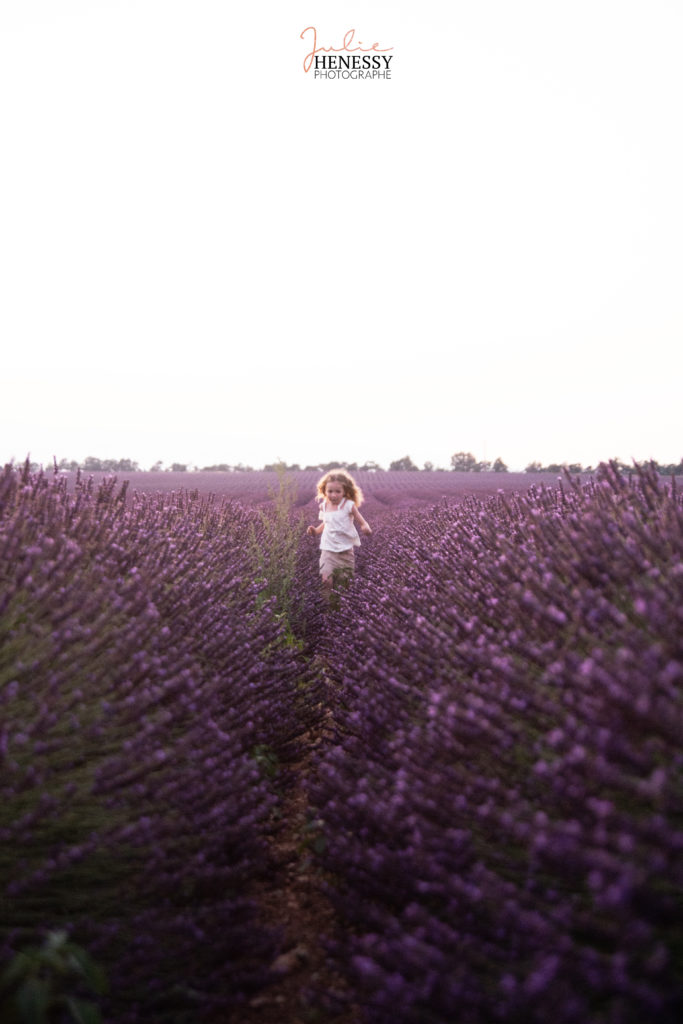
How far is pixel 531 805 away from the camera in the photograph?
5.30 feet

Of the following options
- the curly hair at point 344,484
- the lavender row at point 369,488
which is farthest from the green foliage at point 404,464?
the curly hair at point 344,484

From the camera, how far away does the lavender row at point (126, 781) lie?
5.64 feet

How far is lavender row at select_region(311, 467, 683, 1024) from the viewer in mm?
1241

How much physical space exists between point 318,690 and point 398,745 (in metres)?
1.62

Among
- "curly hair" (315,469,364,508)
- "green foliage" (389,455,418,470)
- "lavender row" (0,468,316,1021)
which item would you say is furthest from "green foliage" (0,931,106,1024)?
"green foliage" (389,455,418,470)

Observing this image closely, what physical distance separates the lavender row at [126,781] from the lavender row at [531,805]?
32 cm

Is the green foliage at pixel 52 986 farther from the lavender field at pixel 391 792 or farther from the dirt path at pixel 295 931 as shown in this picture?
the dirt path at pixel 295 931

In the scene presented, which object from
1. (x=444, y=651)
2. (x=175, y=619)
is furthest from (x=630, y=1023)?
(x=175, y=619)

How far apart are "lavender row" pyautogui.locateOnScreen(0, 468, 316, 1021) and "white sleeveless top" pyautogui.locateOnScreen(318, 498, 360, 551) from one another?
3.85m

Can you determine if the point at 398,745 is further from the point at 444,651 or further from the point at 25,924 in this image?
the point at 25,924

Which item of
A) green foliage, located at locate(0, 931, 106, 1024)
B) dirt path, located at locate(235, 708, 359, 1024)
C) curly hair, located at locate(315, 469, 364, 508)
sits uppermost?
curly hair, located at locate(315, 469, 364, 508)

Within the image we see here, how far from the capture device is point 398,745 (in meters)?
2.15

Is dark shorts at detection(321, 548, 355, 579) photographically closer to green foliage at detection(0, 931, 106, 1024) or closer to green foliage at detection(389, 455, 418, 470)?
green foliage at detection(0, 931, 106, 1024)

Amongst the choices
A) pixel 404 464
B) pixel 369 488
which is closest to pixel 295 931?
pixel 369 488
